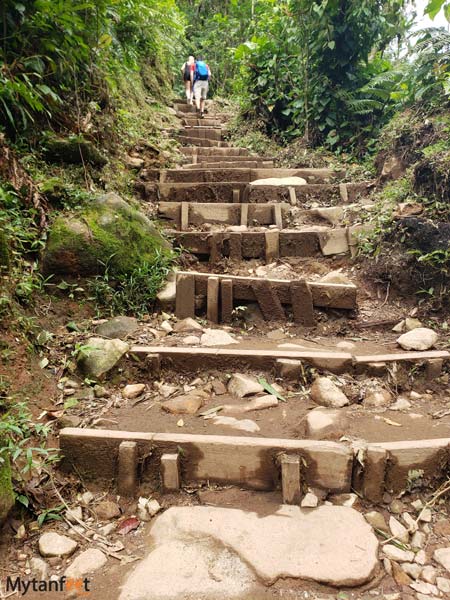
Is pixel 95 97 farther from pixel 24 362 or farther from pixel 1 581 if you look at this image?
pixel 1 581

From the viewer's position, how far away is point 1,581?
56.9 inches

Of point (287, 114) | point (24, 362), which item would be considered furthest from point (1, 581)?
point (287, 114)

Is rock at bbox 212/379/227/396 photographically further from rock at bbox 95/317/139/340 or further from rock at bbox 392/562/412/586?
rock at bbox 392/562/412/586

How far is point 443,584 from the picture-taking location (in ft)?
4.57

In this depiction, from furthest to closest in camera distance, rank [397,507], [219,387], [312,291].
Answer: [312,291] < [219,387] < [397,507]

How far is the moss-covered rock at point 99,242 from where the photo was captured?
9.76 ft

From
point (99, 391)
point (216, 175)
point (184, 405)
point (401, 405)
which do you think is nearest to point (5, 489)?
point (99, 391)

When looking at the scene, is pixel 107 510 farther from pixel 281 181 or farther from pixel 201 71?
pixel 201 71

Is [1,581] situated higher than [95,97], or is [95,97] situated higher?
[95,97]

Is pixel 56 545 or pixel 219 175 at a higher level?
pixel 219 175

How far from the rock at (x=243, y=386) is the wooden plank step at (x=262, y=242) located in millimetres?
1765

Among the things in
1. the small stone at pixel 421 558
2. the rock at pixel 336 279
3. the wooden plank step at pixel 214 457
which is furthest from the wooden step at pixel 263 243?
the small stone at pixel 421 558

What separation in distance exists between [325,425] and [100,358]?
4.73ft

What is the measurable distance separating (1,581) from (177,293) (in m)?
2.15
